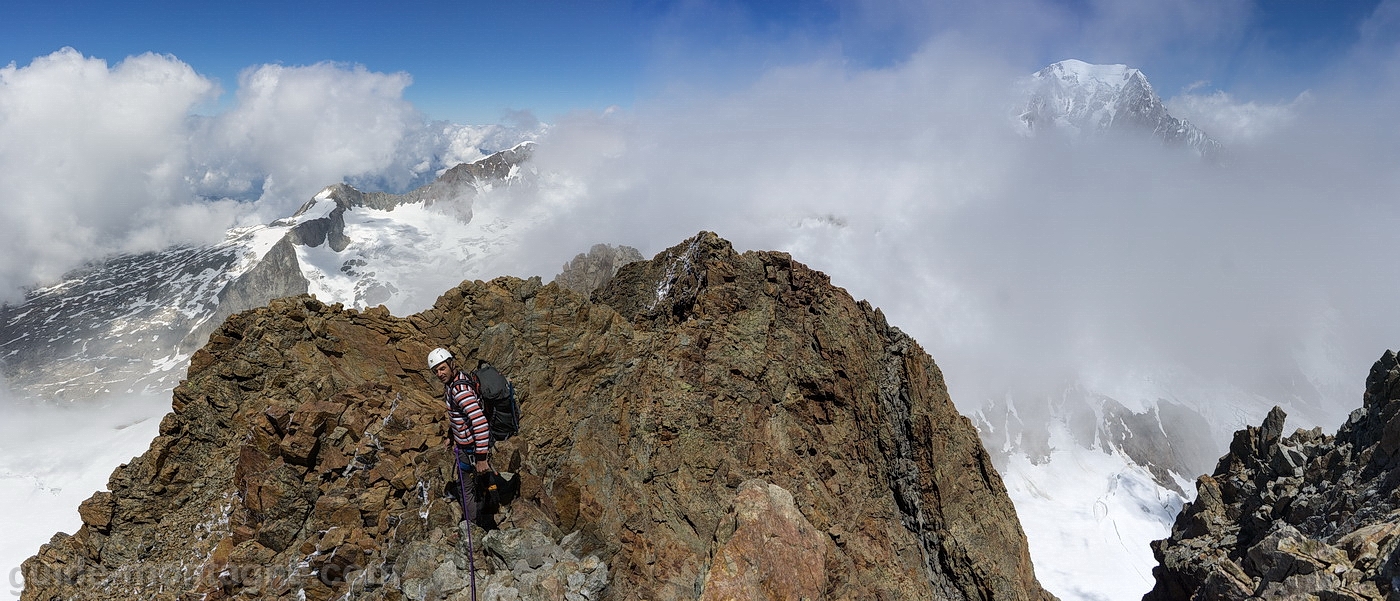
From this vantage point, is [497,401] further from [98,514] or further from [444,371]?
[98,514]

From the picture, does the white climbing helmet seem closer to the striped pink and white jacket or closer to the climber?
the climber

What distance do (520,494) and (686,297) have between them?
651 inches

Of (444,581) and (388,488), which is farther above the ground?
(388,488)

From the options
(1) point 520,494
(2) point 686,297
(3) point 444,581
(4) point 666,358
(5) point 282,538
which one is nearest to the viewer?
(3) point 444,581

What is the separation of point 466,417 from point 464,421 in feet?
0.40

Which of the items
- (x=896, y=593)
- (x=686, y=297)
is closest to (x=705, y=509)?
(x=896, y=593)

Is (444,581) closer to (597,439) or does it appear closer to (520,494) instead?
(520,494)

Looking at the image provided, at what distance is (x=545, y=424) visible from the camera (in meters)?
18.9

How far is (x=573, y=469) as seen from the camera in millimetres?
16609

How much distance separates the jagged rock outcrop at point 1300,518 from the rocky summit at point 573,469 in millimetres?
7679

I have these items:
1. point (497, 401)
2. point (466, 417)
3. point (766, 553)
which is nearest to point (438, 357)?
point (466, 417)

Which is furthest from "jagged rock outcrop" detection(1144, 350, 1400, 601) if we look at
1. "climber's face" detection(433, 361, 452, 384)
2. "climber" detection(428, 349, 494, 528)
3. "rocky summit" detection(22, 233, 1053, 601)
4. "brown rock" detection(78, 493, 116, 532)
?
"brown rock" detection(78, 493, 116, 532)

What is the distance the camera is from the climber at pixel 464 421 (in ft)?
45.1

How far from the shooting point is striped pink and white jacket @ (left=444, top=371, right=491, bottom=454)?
45.1 feet
